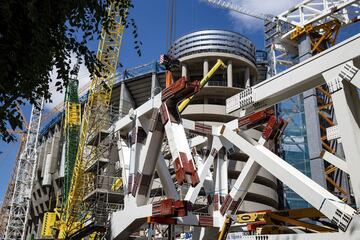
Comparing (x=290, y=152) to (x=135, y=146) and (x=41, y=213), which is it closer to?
(x=135, y=146)

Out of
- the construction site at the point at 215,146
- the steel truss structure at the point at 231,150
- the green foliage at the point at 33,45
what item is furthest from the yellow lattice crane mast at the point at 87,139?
the green foliage at the point at 33,45

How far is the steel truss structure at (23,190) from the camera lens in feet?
253

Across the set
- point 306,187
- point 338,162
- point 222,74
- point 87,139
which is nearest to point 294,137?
point 222,74

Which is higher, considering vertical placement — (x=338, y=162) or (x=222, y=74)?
(x=222, y=74)

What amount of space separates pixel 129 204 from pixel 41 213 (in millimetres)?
72620

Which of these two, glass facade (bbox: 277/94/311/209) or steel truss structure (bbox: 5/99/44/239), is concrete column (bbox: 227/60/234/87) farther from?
steel truss structure (bbox: 5/99/44/239)

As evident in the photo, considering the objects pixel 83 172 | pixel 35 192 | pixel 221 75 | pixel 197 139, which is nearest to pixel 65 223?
pixel 83 172

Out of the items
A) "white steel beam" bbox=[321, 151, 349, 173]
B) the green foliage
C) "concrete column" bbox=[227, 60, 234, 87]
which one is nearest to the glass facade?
"concrete column" bbox=[227, 60, 234, 87]

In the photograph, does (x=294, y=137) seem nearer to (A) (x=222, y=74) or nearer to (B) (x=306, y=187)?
(A) (x=222, y=74)

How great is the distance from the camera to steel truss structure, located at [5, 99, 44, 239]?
77188 mm

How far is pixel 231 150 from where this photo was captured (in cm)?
2562

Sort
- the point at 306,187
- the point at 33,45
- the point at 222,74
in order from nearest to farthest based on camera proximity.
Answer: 1. the point at 33,45
2. the point at 306,187
3. the point at 222,74

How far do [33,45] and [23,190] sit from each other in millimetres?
78579

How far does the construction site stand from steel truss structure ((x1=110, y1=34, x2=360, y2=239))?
0.19 feet
